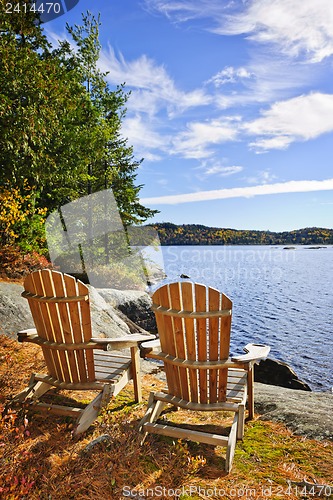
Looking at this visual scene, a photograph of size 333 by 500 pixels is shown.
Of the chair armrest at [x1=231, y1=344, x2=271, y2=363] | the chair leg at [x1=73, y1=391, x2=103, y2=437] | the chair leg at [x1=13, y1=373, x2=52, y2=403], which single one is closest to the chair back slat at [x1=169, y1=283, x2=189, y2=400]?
the chair armrest at [x1=231, y1=344, x2=271, y2=363]

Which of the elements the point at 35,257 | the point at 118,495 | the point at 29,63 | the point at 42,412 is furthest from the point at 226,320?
the point at 29,63

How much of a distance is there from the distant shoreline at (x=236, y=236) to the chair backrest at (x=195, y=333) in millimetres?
41652

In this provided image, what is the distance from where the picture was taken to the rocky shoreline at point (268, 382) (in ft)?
12.4

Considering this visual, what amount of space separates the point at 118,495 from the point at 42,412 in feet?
5.10

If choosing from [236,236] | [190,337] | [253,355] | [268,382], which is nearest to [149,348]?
[190,337]

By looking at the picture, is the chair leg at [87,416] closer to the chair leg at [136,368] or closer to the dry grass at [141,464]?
the dry grass at [141,464]

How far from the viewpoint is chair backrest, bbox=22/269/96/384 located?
353 cm

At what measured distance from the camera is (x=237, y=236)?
57.4 metres

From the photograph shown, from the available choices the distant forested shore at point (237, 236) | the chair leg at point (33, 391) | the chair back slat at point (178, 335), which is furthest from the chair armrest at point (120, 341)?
the distant forested shore at point (237, 236)

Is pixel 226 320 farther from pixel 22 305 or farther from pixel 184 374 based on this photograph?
pixel 22 305

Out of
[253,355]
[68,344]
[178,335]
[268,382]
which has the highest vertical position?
[178,335]

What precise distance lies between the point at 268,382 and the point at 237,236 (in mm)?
51010

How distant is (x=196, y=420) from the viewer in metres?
3.88

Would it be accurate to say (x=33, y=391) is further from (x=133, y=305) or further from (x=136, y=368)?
(x=133, y=305)
